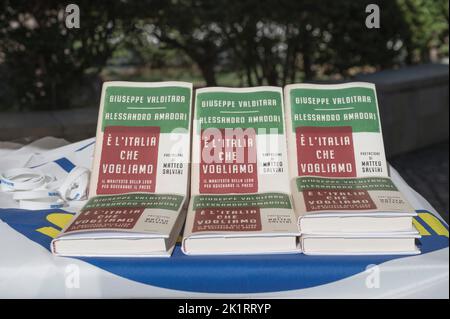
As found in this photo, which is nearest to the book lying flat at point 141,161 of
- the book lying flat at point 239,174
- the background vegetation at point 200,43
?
the book lying flat at point 239,174

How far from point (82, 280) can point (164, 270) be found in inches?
6.0

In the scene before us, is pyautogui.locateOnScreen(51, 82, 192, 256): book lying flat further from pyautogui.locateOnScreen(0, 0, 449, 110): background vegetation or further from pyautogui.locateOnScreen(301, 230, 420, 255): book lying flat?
pyautogui.locateOnScreen(0, 0, 449, 110): background vegetation

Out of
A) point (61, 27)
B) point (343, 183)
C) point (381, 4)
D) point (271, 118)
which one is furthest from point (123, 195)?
point (381, 4)

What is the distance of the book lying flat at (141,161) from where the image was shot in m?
1.28

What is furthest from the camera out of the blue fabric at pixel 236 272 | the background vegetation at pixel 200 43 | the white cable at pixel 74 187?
the background vegetation at pixel 200 43

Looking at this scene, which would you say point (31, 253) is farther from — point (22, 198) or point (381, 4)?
point (381, 4)

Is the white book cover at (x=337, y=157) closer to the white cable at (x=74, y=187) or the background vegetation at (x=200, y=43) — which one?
the white cable at (x=74, y=187)

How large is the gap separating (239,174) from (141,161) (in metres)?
0.23

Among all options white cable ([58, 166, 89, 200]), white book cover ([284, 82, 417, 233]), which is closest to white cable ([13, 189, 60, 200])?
white cable ([58, 166, 89, 200])

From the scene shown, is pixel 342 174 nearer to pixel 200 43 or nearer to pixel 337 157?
pixel 337 157

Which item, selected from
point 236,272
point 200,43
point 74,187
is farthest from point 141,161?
point 200,43

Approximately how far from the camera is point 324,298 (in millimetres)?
1169

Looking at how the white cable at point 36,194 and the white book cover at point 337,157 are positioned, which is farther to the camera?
the white cable at point 36,194

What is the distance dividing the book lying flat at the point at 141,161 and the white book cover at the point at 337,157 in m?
0.26
